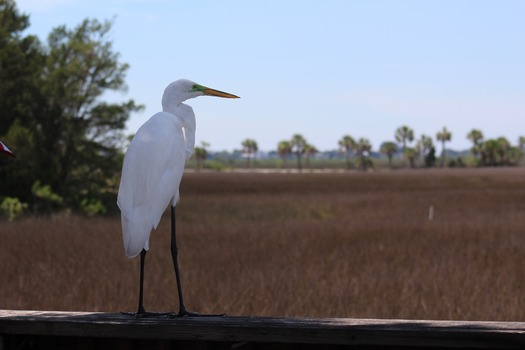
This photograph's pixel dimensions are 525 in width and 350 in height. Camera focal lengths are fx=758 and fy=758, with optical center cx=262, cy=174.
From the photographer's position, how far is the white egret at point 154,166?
3102mm

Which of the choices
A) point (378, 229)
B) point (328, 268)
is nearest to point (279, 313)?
point (328, 268)

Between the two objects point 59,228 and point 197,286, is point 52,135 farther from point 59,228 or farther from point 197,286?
point 197,286

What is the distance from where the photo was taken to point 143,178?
10.3 feet

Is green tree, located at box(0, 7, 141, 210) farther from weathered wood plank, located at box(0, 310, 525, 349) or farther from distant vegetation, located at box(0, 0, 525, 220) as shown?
weathered wood plank, located at box(0, 310, 525, 349)

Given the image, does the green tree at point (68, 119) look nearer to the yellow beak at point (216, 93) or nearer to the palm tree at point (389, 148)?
the yellow beak at point (216, 93)

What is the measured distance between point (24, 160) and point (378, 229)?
1398 centimetres

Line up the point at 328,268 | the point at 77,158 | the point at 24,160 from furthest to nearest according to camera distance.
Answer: the point at 77,158 → the point at 24,160 → the point at 328,268

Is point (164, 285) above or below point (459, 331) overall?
below

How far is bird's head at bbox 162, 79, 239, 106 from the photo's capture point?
121 inches

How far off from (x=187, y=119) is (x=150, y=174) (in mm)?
296

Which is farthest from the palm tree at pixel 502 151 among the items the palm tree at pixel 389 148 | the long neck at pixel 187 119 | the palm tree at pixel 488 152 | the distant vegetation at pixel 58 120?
the long neck at pixel 187 119

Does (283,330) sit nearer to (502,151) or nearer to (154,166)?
(154,166)

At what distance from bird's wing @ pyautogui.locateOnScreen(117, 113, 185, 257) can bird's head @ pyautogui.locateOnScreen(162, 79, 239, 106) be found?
7 centimetres

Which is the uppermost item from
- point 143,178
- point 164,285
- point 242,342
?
point 143,178
